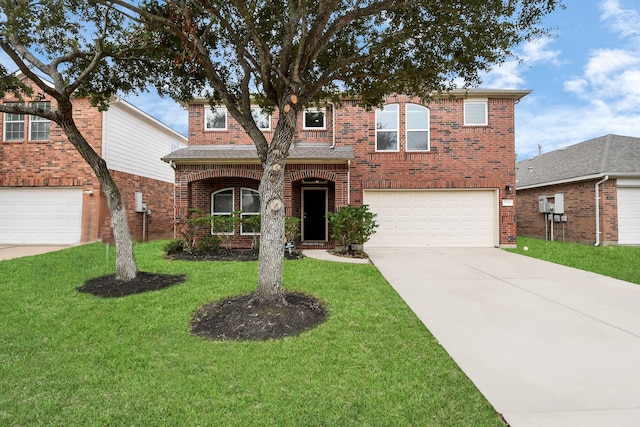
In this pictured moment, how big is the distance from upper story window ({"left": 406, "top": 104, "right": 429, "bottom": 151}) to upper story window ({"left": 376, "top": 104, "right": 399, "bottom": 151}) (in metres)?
0.44

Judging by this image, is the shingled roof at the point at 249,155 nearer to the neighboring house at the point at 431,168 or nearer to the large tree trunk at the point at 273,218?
the neighboring house at the point at 431,168

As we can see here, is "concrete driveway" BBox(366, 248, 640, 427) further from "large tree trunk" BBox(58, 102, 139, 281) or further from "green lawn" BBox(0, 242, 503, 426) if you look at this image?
"large tree trunk" BBox(58, 102, 139, 281)

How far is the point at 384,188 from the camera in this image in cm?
1166

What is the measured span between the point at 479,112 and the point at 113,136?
13.9 m

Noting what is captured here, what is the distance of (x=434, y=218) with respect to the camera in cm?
1189

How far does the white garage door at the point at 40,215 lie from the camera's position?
12.4 metres

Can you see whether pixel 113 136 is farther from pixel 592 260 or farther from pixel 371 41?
pixel 592 260

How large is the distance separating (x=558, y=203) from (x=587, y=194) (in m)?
1.37

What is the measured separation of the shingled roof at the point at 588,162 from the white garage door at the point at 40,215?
19.8m

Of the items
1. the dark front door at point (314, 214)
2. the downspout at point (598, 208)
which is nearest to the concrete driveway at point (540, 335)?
the dark front door at point (314, 214)

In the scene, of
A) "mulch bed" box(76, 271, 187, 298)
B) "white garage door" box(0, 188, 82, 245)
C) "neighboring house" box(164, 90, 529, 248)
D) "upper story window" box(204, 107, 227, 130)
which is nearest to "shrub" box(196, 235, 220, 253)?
"neighboring house" box(164, 90, 529, 248)

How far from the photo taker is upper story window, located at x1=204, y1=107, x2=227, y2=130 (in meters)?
12.5

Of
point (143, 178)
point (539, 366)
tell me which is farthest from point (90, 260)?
point (539, 366)

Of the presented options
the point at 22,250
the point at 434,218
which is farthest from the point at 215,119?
the point at 434,218
